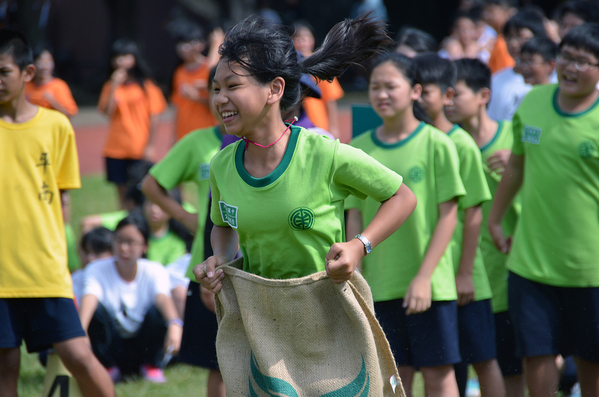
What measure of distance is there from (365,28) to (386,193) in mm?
663

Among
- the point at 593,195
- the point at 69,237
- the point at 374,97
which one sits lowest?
the point at 69,237

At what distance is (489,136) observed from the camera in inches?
167

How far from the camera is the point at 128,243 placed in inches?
209

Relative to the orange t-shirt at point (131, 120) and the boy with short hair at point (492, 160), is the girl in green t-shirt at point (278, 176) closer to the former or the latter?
the boy with short hair at point (492, 160)

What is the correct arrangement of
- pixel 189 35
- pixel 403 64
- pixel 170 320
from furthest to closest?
1. pixel 189 35
2. pixel 170 320
3. pixel 403 64

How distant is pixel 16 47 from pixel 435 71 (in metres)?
2.24

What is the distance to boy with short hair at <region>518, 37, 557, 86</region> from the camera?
5.02 m

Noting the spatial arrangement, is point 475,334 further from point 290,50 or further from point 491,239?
point 290,50

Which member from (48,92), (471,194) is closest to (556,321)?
(471,194)

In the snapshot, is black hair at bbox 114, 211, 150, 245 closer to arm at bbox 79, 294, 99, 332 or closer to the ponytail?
arm at bbox 79, 294, 99, 332

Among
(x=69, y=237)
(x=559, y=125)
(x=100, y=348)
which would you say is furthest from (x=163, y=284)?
(x=559, y=125)

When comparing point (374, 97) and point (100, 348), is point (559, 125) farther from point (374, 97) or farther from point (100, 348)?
point (100, 348)

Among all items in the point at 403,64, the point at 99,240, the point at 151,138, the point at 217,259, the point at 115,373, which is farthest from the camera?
the point at 151,138

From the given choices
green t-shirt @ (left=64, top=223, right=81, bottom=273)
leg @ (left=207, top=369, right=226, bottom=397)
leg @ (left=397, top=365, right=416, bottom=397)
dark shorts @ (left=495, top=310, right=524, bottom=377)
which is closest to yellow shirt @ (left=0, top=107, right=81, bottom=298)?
leg @ (left=207, top=369, right=226, bottom=397)
